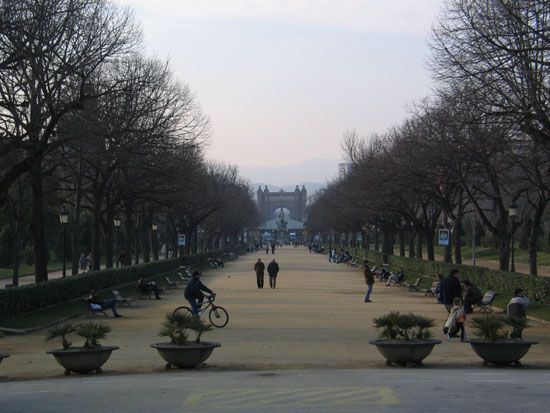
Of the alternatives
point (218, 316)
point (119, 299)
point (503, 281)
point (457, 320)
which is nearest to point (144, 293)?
point (119, 299)

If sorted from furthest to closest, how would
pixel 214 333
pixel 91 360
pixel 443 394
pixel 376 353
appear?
pixel 214 333, pixel 376 353, pixel 91 360, pixel 443 394

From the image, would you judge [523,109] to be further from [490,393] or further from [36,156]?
[36,156]

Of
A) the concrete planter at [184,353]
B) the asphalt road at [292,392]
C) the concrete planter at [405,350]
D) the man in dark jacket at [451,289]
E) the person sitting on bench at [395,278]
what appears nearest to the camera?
the asphalt road at [292,392]

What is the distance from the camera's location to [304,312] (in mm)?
30000

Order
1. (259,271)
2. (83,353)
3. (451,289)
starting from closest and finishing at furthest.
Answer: (83,353) < (451,289) < (259,271)

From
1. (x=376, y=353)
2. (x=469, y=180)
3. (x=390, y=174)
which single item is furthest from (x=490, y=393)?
(x=390, y=174)

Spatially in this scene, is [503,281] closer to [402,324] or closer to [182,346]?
[402,324]

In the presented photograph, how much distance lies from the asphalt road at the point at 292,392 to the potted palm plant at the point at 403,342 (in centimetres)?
47

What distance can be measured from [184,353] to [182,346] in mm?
150

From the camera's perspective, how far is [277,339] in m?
21.2

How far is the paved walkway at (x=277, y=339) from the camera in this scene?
1655 centimetres

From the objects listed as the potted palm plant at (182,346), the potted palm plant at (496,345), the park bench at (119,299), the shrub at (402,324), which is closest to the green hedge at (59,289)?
the park bench at (119,299)

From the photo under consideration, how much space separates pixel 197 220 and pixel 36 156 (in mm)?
55040

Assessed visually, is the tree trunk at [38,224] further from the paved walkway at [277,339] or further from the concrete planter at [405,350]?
the concrete planter at [405,350]
